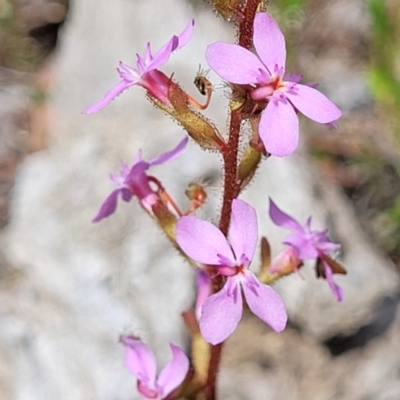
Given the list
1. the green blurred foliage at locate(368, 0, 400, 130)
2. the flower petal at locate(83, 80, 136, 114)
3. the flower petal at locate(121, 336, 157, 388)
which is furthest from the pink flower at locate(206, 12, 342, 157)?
the green blurred foliage at locate(368, 0, 400, 130)

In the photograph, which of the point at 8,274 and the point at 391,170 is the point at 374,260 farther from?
the point at 8,274

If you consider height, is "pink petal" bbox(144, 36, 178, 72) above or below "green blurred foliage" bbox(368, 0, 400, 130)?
above

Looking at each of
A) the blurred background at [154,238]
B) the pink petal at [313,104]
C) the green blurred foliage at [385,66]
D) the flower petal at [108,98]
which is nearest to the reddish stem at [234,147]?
the pink petal at [313,104]

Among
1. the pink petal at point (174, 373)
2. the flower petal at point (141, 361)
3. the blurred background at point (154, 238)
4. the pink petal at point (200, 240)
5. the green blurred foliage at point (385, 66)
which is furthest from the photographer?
the green blurred foliage at point (385, 66)

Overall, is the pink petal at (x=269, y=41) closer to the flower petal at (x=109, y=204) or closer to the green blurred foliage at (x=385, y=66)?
the flower petal at (x=109, y=204)

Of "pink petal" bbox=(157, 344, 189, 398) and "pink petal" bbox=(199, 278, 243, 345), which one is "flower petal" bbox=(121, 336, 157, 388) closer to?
"pink petal" bbox=(157, 344, 189, 398)

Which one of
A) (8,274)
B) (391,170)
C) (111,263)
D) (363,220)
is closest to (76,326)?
(111,263)

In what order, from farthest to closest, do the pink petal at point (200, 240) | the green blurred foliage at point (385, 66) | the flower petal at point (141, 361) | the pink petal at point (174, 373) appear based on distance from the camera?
1. the green blurred foliage at point (385, 66)
2. the flower petal at point (141, 361)
3. the pink petal at point (174, 373)
4. the pink petal at point (200, 240)
